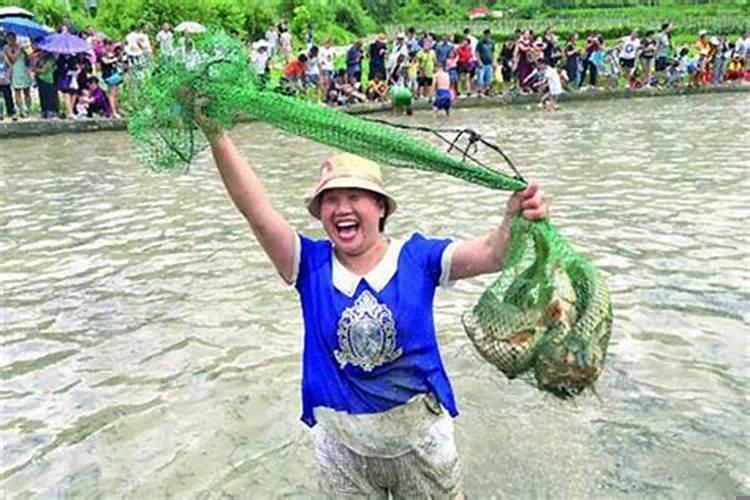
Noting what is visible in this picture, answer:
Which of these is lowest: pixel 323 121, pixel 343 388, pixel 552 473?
pixel 552 473

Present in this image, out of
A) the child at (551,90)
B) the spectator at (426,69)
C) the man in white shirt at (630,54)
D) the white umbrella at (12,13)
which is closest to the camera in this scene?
the white umbrella at (12,13)

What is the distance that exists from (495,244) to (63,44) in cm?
1729

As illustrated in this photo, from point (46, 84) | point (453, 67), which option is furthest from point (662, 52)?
point (46, 84)

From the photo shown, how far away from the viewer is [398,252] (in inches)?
124

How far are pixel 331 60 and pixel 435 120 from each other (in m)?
3.93

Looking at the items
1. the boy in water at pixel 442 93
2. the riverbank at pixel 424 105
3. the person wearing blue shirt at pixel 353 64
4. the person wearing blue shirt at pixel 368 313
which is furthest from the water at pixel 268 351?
the person wearing blue shirt at pixel 353 64

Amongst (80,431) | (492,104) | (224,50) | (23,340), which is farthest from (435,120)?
(224,50)

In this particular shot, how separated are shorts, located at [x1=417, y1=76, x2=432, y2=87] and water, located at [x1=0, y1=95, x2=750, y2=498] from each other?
36.6 ft

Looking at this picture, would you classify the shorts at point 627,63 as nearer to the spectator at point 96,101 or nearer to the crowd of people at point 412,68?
the crowd of people at point 412,68

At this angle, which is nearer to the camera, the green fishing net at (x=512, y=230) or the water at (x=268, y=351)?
the green fishing net at (x=512, y=230)

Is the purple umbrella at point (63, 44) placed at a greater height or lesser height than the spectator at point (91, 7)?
lesser

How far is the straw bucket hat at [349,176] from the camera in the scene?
2.98 metres

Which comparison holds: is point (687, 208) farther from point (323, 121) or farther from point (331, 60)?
point (331, 60)

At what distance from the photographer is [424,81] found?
23.5m
